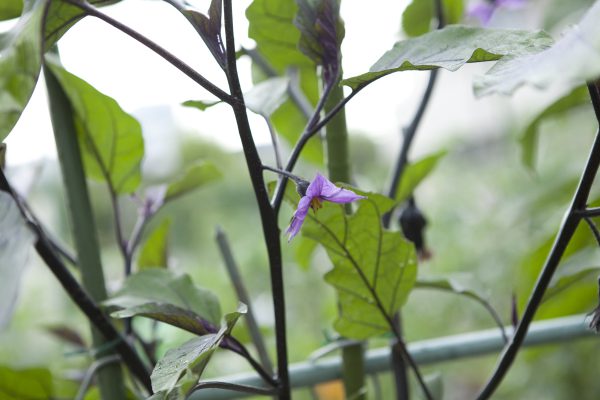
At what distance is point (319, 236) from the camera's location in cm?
33

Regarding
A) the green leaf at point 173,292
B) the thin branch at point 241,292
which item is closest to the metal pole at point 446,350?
the thin branch at point 241,292

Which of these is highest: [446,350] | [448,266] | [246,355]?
[246,355]

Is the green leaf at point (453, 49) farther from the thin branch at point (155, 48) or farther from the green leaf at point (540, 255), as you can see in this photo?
the green leaf at point (540, 255)

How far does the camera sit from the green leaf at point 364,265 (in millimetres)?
329

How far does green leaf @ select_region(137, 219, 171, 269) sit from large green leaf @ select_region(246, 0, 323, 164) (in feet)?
0.42

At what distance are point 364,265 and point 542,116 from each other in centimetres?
27

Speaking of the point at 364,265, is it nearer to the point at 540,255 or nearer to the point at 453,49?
the point at 453,49

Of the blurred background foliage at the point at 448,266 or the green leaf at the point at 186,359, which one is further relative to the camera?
the blurred background foliage at the point at 448,266

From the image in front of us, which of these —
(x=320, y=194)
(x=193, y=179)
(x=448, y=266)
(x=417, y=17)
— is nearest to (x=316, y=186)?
(x=320, y=194)

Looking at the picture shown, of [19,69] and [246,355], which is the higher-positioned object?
[19,69]

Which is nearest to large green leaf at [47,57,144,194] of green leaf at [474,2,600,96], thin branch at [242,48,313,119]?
thin branch at [242,48,313,119]

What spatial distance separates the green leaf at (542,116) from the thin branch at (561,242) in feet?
0.79

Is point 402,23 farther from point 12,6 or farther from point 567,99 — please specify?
point 12,6

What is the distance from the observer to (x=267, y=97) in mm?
365
